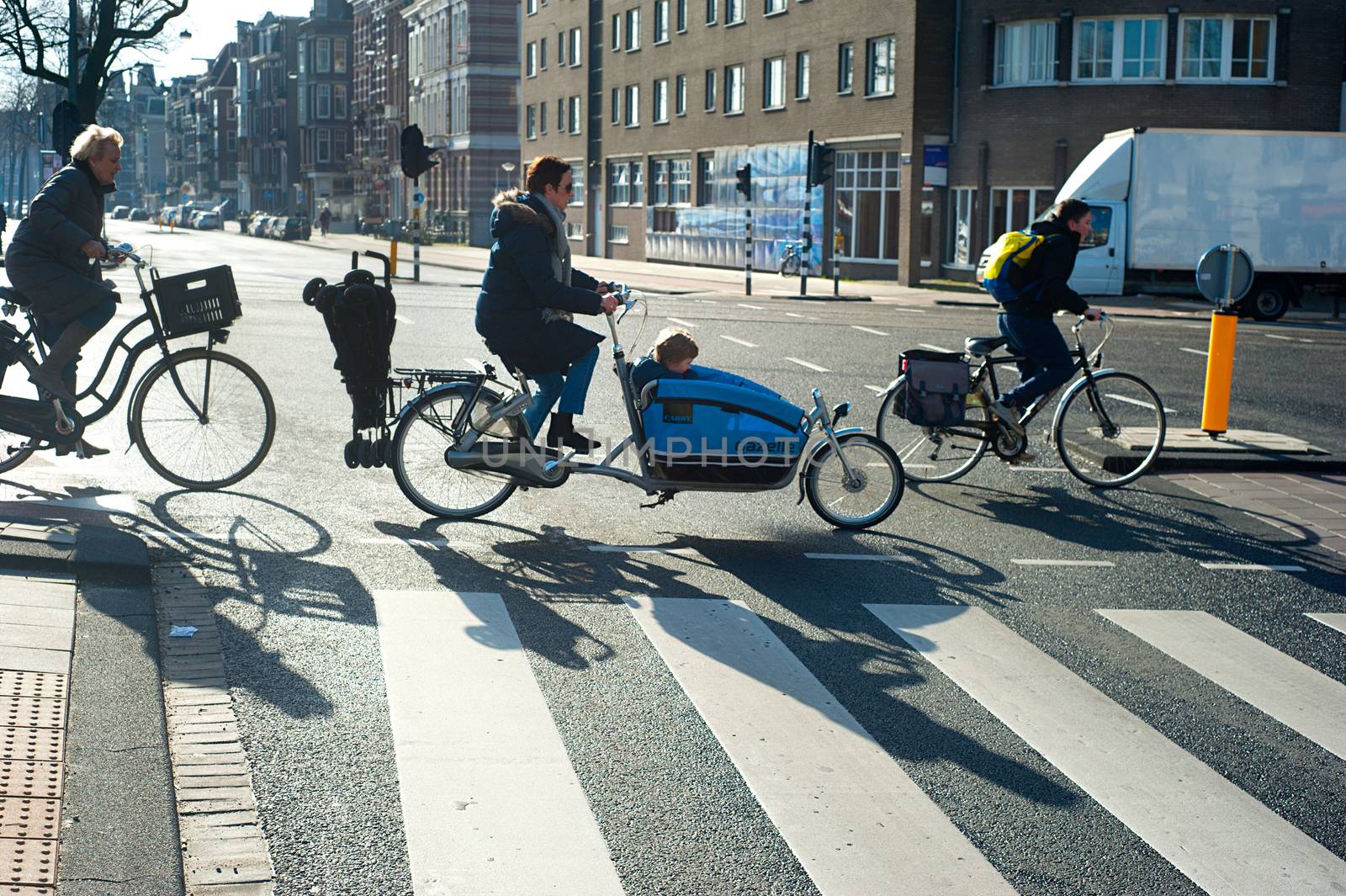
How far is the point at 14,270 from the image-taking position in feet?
26.8

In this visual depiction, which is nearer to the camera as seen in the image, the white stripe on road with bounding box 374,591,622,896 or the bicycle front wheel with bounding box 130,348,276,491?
the white stripe on road with bounding box 374,591,622,896

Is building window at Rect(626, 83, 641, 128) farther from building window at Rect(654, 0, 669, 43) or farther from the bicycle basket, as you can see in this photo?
the bicycle basket

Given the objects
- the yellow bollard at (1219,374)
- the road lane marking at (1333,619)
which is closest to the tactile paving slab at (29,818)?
the road lane marking at (1333,619)

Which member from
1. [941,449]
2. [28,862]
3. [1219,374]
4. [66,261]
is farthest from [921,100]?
[28,862]

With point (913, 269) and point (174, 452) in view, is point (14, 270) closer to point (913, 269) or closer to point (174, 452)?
point (174, 452)

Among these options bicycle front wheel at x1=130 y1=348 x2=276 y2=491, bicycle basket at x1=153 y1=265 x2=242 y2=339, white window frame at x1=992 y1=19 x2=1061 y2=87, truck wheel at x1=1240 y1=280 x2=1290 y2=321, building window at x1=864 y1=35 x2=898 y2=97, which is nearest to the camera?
bicycle basket at x1=153 y1=265 x2=242 y2=339

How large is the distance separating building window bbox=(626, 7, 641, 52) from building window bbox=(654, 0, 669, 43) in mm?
1443

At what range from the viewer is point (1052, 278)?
952 centimetres

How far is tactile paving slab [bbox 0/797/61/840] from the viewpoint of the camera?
392 centimetres

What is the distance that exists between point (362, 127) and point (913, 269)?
69.9 m

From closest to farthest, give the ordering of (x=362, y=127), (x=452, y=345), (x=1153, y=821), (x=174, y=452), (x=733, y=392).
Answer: (x=1153, y=821)
(x=733, y=392)
(x=174, y=452)
(x=452, y=345)
(x=362, y=127)

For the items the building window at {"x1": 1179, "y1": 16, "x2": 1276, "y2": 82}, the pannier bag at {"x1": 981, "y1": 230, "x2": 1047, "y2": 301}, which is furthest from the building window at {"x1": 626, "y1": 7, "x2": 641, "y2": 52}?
the pannier bag at {"x1": 981, "y1": 230, "x2": 1047, "y2": 301}

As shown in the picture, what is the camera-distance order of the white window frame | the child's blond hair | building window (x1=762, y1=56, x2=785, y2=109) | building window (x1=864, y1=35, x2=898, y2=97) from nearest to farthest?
the child's blond hair < the white window frame < building window (x1=864, y1=35, x2=898, y2=97) < building window (x1=762, y1=56, x2=785, y2=109)

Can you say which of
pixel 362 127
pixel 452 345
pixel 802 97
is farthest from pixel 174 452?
pixel 362 127
